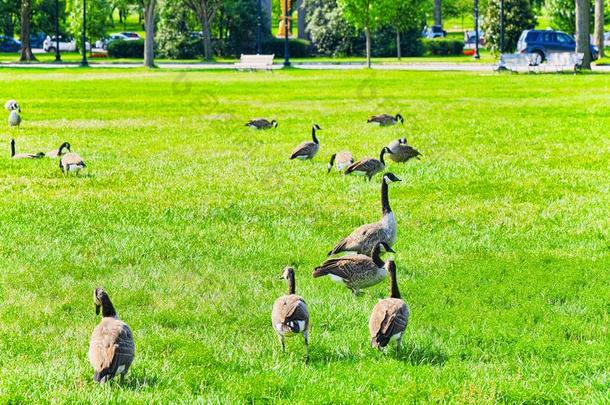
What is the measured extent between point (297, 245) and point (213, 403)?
485 cm

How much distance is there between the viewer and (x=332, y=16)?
8100 centimetres

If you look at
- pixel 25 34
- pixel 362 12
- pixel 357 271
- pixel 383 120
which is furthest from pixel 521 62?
pixel 25 34

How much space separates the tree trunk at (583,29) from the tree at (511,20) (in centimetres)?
2095

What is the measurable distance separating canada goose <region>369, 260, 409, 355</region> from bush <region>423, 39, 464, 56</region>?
8064 cm

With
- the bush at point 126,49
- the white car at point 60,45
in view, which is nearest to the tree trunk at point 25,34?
the bush at point 126,49

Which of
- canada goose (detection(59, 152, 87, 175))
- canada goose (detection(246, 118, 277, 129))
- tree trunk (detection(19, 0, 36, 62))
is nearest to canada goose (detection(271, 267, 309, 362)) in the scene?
canada goose (detection(59, 152, 87, 175))

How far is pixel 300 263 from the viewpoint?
10.3 metres

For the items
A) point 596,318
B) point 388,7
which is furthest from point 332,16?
point 596,318

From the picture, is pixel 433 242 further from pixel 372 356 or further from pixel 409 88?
pixel 409 88

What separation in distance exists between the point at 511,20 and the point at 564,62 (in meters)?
23.1

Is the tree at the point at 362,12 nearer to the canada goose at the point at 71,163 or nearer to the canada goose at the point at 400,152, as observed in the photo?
the canada goose at the point at 400,152

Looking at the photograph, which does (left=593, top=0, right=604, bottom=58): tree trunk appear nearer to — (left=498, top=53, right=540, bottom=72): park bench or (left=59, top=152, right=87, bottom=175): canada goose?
(left=498, top=53, right=540, bottom=72): park bench

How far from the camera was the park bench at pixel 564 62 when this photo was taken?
49.8 m

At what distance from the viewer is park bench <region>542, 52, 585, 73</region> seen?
163 feet
